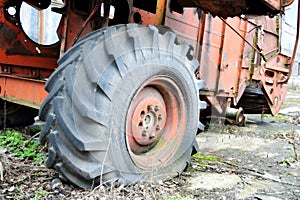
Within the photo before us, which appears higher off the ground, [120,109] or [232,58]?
[232,58]

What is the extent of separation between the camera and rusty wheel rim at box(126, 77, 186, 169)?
2.65 m

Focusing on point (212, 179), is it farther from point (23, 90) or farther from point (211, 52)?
point (211, 52)

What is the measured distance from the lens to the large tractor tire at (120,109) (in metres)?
2.23

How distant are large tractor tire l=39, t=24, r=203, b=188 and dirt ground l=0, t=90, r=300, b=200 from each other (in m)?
0.11

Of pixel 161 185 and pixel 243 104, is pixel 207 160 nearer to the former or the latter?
pixel 161 185

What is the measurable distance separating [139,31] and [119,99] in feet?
1.82

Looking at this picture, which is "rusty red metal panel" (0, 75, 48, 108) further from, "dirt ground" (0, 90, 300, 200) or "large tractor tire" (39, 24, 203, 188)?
"large tractor tire" (39, 24, 203, 188)

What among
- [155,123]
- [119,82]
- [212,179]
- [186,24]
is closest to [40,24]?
[186,24]

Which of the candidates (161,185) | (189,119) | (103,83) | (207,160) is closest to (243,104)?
(207,160)

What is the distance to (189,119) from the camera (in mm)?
3061

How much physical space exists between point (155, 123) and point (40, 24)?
3541mm

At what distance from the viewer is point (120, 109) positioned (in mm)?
2426

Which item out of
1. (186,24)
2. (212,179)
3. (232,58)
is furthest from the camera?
(232,58)

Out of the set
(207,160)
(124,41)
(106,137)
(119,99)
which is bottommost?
(207,160)
